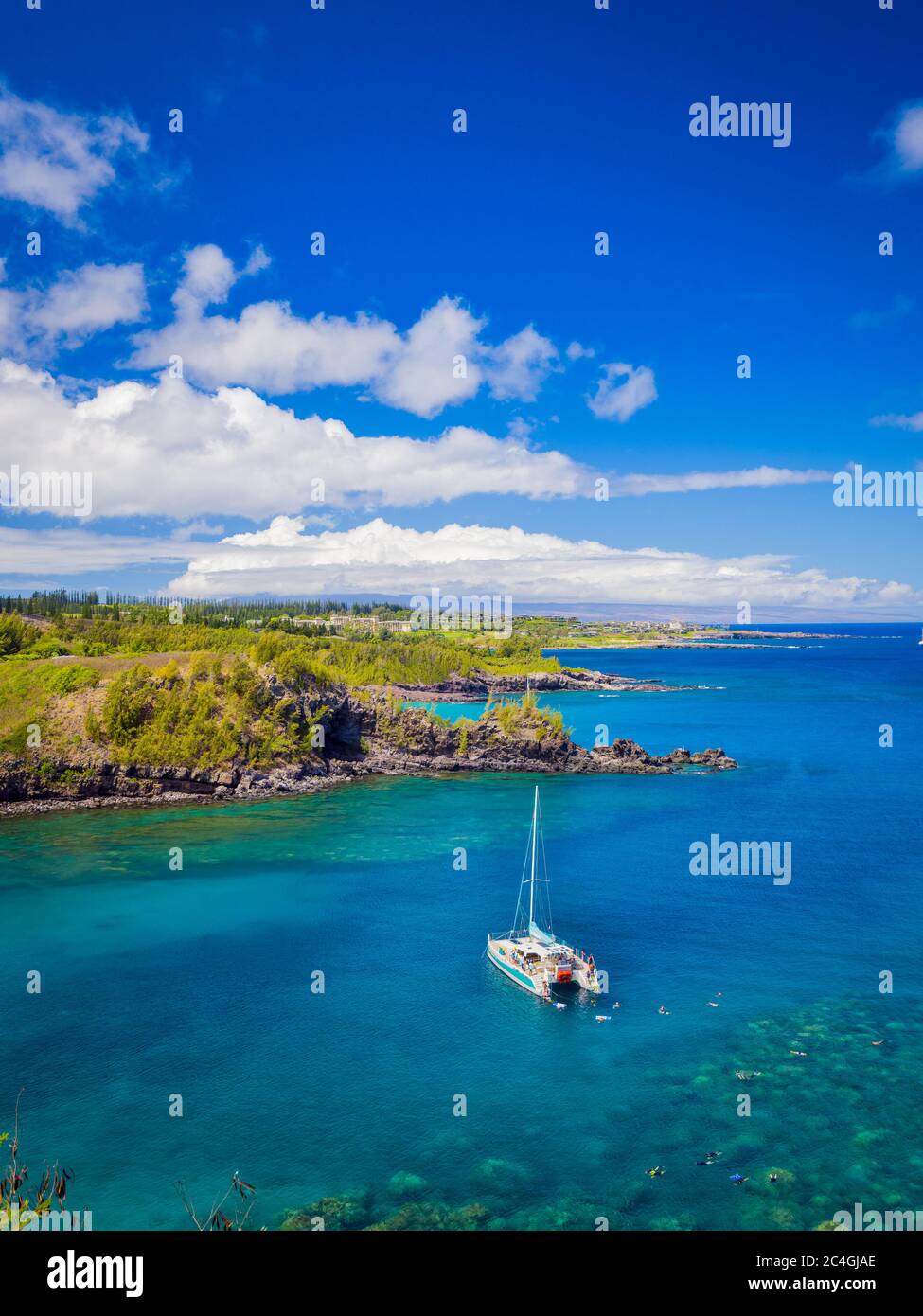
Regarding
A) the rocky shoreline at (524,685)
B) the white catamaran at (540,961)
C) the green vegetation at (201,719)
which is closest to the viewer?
the white catamaran at (540,961)

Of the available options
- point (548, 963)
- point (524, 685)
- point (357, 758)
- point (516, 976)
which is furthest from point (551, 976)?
point (524, 685)

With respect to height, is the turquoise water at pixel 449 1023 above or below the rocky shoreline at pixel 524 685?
below

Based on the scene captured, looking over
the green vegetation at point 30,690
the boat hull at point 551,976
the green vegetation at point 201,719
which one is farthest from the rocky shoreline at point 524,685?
the boat hull at point 551,976

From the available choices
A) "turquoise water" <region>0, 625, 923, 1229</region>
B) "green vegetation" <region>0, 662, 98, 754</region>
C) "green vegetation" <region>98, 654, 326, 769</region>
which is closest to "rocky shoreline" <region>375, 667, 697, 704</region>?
"green vegetation" <region>98, 654, 326, 769</region>

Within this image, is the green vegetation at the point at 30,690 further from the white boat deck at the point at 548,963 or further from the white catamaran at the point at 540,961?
the white boat deck at the point at 548,963

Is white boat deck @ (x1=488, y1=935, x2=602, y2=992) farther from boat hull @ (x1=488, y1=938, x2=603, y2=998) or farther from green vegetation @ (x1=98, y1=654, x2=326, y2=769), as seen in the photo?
green vegetation @ (x1=98, y1=654, x2=326, y2=769)
